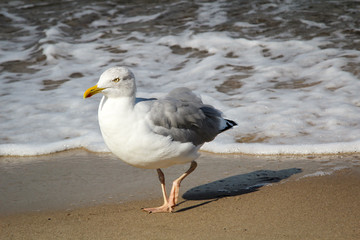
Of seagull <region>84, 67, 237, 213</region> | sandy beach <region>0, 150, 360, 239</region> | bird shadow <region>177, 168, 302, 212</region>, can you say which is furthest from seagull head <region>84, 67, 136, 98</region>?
bird shadow <region>177, 168, 302, 212</region>

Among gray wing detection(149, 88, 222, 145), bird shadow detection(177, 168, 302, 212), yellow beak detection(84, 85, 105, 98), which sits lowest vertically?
bird shadow detection(177, 168, 302, 212)

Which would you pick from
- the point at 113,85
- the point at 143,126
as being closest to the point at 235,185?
the point at 143,126

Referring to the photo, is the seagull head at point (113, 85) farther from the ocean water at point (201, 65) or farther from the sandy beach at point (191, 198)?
the ocean water at point (201, 65)

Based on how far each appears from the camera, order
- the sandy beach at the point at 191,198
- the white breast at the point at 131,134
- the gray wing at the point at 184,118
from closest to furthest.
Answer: the sandy beach at the point at 191,198 → the white breast at the point at 131,134 → the gray wing at the point at 184,118

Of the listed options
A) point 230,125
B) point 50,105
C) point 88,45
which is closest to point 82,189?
point 230,125

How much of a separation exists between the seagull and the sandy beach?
0.34 metres

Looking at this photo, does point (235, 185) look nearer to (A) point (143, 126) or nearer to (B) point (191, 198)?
(B) point (191, 198)

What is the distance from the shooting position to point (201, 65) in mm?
9047

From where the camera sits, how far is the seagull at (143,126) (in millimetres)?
3994

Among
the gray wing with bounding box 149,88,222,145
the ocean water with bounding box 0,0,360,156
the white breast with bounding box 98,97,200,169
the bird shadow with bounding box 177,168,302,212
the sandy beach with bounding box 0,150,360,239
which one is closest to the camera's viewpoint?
the sandy beach with bounding box 0,150,360,239

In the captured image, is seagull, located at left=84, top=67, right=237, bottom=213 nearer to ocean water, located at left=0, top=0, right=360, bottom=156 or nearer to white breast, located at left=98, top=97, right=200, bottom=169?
white breast, located at left=98, top=97, right=200, bottom=169

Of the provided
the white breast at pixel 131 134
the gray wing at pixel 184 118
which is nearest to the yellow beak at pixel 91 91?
the white breast at pixel 131 134

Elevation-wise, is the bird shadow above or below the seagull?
below

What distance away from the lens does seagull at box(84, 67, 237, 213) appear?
399cm
